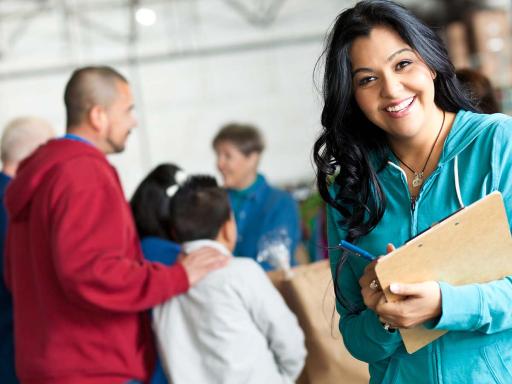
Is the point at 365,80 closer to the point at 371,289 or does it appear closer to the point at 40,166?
the point at 371,289

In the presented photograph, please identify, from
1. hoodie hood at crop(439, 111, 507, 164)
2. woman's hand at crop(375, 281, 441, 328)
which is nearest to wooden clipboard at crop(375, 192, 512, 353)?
woman's hand at crop(375, 281, 441, 328)

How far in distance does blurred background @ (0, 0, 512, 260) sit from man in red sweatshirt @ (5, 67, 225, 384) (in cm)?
1044

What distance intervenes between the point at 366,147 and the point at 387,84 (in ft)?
0.64

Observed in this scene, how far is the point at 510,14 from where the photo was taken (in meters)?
13.0

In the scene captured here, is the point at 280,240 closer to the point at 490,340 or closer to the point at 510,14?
the point at 490,340

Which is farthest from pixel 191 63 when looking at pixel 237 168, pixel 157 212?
pixel 157 212

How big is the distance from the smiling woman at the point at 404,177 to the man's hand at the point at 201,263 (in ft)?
3.16

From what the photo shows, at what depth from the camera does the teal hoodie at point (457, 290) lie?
1350mm

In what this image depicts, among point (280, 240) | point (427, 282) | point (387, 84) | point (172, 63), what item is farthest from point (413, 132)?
point (172, 63)

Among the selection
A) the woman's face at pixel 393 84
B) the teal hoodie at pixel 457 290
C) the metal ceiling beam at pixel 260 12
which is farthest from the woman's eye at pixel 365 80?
the metal ceiling beam at pixel 260 12

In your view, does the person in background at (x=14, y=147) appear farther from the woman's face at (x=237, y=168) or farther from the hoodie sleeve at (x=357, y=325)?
the hoodie sleeve at (x=357, y=325)

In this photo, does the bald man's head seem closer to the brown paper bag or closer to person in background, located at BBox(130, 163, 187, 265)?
person in background, located at BBox(130, 163, 187, 265)

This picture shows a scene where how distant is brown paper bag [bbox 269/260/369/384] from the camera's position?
2809mm

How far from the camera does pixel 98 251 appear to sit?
95.8 inches
